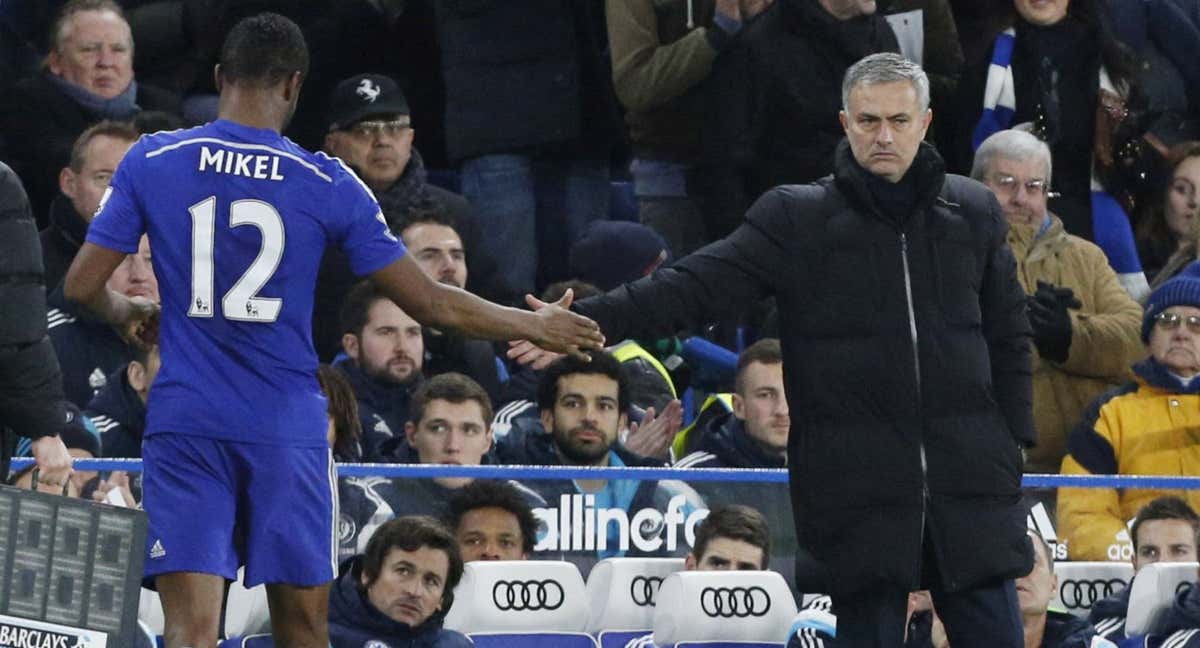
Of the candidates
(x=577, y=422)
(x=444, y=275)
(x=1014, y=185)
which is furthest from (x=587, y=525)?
(x=1014, y=185)

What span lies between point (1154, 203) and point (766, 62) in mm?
2255

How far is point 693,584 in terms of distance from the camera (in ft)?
27.5

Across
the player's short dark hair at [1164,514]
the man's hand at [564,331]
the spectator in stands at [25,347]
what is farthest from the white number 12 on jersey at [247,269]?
the player's short dark hair at [1164,514]

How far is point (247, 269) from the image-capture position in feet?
21.4

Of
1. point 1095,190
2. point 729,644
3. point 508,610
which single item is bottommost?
point 729,644

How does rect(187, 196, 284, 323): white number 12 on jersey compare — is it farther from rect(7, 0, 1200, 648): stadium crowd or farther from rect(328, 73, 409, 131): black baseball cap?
rect(328, 73, 409, 131): black baseball cap

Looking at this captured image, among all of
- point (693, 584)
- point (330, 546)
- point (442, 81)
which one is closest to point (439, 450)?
point (693, 584)

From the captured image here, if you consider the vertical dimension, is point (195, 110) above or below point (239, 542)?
above

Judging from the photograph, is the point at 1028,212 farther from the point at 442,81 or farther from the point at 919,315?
the point at 919,315

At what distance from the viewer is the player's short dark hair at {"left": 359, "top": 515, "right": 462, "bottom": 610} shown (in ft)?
26.6

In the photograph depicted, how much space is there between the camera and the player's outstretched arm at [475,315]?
686cm

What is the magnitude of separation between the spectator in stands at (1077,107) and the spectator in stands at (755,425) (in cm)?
252

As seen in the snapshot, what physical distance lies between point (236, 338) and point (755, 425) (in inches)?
143

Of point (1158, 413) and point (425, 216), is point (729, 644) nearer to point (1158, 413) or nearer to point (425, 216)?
point (1158, 413)
